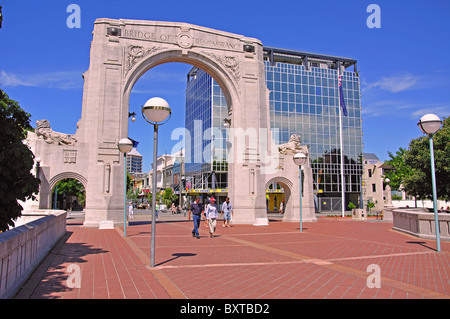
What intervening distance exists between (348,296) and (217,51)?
23304 millimetres

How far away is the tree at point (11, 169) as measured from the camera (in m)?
7.49

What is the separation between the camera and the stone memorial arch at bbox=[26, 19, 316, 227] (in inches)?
886

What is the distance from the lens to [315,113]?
6128 cm

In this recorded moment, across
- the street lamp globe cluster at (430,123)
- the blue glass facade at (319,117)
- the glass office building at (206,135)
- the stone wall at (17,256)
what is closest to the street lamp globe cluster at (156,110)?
the stone wall at (17,256)

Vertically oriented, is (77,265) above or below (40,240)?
below

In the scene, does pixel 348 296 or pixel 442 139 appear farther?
pixel 442 139

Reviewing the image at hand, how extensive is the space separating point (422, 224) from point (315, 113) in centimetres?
4777

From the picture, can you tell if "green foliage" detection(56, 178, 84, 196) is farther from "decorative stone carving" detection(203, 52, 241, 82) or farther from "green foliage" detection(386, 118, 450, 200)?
"green foliage" detection(386, 118, 450, 200)

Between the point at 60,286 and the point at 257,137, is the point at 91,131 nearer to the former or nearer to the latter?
the point at 257,137

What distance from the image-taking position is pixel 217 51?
2670cm

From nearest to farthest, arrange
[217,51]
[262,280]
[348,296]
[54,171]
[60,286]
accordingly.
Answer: [348,296]
[60,286]
[262,280]
[54,171]
[217,51]

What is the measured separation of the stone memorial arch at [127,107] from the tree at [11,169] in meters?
14.6

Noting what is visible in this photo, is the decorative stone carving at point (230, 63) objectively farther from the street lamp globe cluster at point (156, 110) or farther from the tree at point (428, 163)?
the street lamp globe cluster at point (156, 110)
